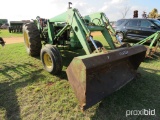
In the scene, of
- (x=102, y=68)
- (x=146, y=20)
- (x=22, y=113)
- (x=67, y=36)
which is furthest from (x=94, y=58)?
(x=146, y=20)

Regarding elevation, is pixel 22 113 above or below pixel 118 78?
below

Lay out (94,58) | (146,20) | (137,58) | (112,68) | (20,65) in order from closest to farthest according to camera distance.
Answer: (94,58) < (112,68) < (137,58) < (20,65) < (146,20)

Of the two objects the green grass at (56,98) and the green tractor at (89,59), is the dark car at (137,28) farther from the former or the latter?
the green tractor at (89,59)

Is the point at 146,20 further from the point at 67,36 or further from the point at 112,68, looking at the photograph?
the point at 112,68

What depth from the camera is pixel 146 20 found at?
998 cm

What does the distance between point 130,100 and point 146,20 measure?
310 inches

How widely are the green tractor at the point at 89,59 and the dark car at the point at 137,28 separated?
569 centimetres

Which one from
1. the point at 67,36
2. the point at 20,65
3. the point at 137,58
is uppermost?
the point at 67,36

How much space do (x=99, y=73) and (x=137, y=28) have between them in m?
7.94

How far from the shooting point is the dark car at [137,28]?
31.6 feet

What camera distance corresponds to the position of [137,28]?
10.2 meters

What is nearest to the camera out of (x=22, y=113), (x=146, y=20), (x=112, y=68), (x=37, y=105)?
(x=22, y=113)

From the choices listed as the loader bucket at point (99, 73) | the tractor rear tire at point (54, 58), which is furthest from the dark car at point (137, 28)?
the tractor rear tire at point (54, 58)
